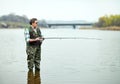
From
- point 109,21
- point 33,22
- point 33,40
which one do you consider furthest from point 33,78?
point 109,21

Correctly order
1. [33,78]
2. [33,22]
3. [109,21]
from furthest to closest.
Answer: [109,21], [33,22], [33,78]

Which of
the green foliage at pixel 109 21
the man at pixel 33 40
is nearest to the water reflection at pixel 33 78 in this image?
the man at pixel 33 40

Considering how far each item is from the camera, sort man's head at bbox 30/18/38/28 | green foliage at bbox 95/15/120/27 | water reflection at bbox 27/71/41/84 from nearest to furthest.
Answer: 1. water reflection at bbox 27/71/41/84
2. man's head at bbox 30/18/38/28
3. green foliage at bbox 95/15/120/27

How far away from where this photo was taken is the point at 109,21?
502 feet

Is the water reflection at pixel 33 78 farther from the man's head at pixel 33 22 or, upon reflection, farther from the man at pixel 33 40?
the man's head at pixel 33 22

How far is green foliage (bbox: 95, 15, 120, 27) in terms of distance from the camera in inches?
5920

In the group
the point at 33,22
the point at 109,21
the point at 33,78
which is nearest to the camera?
the point at 33,78

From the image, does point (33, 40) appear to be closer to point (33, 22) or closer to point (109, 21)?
point (33, 22)

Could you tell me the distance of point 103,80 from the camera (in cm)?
1220

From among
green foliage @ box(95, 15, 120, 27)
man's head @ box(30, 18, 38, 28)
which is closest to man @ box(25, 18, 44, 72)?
man's head @ box(30, 18, 38, 28)

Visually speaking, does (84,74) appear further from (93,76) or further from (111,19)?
(111,19)

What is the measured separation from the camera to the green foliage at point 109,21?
150375 mm

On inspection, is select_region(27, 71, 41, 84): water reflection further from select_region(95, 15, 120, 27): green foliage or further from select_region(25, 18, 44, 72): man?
select_region(95, 15, 120, 27): green foliage

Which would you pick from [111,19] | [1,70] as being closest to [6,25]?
[111,19]
